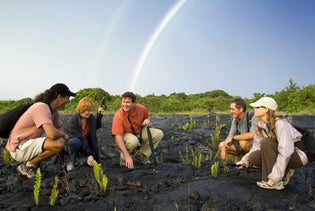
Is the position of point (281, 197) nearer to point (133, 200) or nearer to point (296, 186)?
point (296, 186)

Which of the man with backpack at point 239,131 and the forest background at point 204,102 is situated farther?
the forest background at point 204,102

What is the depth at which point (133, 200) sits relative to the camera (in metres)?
3.53

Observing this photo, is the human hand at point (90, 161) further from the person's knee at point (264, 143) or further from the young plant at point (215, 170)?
the person's knee at point (264, 143)

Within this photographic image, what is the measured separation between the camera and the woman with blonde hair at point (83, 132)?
4.71 m

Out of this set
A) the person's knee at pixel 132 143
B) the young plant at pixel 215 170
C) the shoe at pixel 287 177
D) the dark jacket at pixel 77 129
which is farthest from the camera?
the person's knee at pixel 132 143

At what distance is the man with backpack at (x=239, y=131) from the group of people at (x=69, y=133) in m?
1.29

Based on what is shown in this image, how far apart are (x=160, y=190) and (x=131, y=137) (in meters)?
1.42

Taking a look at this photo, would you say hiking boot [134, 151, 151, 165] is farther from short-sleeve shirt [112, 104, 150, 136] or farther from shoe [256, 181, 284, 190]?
shoe [256, 181, 284, 190]

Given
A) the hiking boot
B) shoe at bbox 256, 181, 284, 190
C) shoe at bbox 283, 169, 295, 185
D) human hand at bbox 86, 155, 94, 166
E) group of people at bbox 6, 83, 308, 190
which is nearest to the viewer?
group of people at bbox 6, 83, 308, 190

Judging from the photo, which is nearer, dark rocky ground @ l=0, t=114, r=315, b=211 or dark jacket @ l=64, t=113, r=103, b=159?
dark rocky ground @ l=0, t=114, r=315, b=211

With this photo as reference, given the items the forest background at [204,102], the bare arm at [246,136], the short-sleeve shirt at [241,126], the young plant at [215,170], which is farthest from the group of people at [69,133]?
the forest background at [204,102]

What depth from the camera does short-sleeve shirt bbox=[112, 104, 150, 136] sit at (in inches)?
194

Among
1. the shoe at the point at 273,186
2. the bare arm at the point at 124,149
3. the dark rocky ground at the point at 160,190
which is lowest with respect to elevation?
the dark rocky ground at the point at 160,190

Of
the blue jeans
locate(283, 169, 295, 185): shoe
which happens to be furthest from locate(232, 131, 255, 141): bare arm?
the blue jeans
